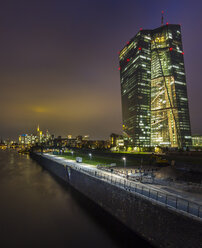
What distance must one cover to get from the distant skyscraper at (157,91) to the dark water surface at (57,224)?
120m

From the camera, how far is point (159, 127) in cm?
14912

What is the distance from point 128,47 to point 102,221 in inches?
7670

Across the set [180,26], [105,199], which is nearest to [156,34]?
[180,26]

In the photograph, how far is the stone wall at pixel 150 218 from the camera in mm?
13727

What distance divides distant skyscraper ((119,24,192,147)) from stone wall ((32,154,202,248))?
124 m

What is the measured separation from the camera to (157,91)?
15438 cm

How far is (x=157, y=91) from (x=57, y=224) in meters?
146

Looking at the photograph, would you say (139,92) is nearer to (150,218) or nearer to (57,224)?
(57,224)

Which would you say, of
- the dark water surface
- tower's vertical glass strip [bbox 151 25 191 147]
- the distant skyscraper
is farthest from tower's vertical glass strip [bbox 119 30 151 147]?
the dark water surface

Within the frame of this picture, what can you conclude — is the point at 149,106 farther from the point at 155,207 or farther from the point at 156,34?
the point at 155,207

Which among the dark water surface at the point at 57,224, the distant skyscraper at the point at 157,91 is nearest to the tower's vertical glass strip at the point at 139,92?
the distant skyscraper at the point at 157,91

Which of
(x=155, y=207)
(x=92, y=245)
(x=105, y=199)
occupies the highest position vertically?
(x=155, y=207)

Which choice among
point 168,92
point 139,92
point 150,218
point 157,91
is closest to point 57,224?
point 150,218

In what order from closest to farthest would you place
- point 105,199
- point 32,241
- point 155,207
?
point 155,207, point 32,241, point 105,199
